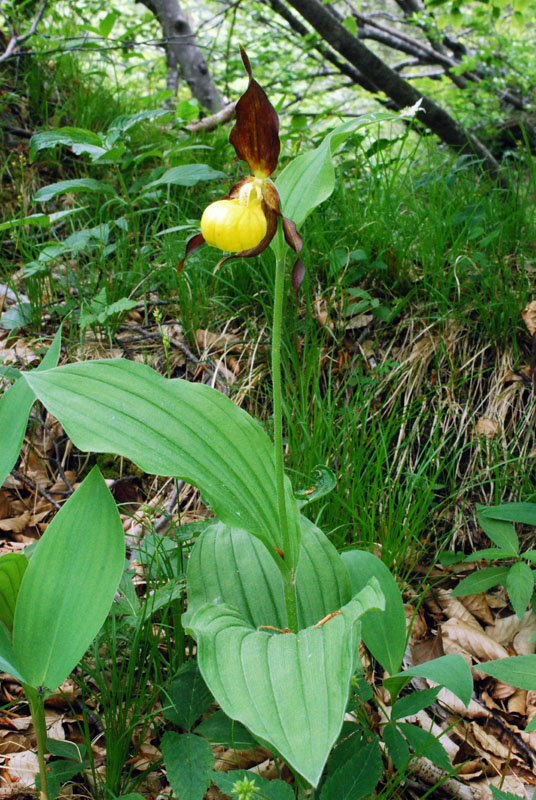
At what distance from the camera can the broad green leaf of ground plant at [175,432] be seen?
0.94 meters

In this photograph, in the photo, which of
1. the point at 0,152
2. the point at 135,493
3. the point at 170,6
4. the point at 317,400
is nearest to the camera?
the point at 317,400

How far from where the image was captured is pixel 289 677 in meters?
0.78

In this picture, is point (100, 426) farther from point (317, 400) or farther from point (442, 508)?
point (442, 508)

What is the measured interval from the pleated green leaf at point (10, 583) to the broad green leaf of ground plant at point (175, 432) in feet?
0.87

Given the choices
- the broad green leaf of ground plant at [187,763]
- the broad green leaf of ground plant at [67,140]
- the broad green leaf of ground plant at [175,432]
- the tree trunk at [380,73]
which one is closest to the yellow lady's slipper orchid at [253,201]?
the broad green leaf of ground plant at [175,432]

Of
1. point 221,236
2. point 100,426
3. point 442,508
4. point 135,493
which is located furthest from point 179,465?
point 442,508

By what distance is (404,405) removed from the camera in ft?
6.07

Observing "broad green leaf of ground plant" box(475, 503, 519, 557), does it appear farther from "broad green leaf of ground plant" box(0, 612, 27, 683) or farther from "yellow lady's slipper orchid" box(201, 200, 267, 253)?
"broad green leaf of ground plant" box(0, 612, 27, 683)

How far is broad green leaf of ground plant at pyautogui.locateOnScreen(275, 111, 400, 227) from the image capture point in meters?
1.00

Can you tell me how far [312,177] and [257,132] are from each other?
13 centimetres

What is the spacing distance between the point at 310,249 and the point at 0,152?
1937mm

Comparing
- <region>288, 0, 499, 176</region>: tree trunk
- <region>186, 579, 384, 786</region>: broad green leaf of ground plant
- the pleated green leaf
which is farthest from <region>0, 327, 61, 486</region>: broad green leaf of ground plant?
<region>288, 0, 499, 176</region>: tree trunk

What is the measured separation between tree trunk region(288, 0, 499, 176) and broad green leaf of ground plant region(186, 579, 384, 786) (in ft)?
10.7

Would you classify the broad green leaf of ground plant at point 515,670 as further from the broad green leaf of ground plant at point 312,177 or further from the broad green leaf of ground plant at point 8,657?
the broad green leaf of ground plant at point 312,177
